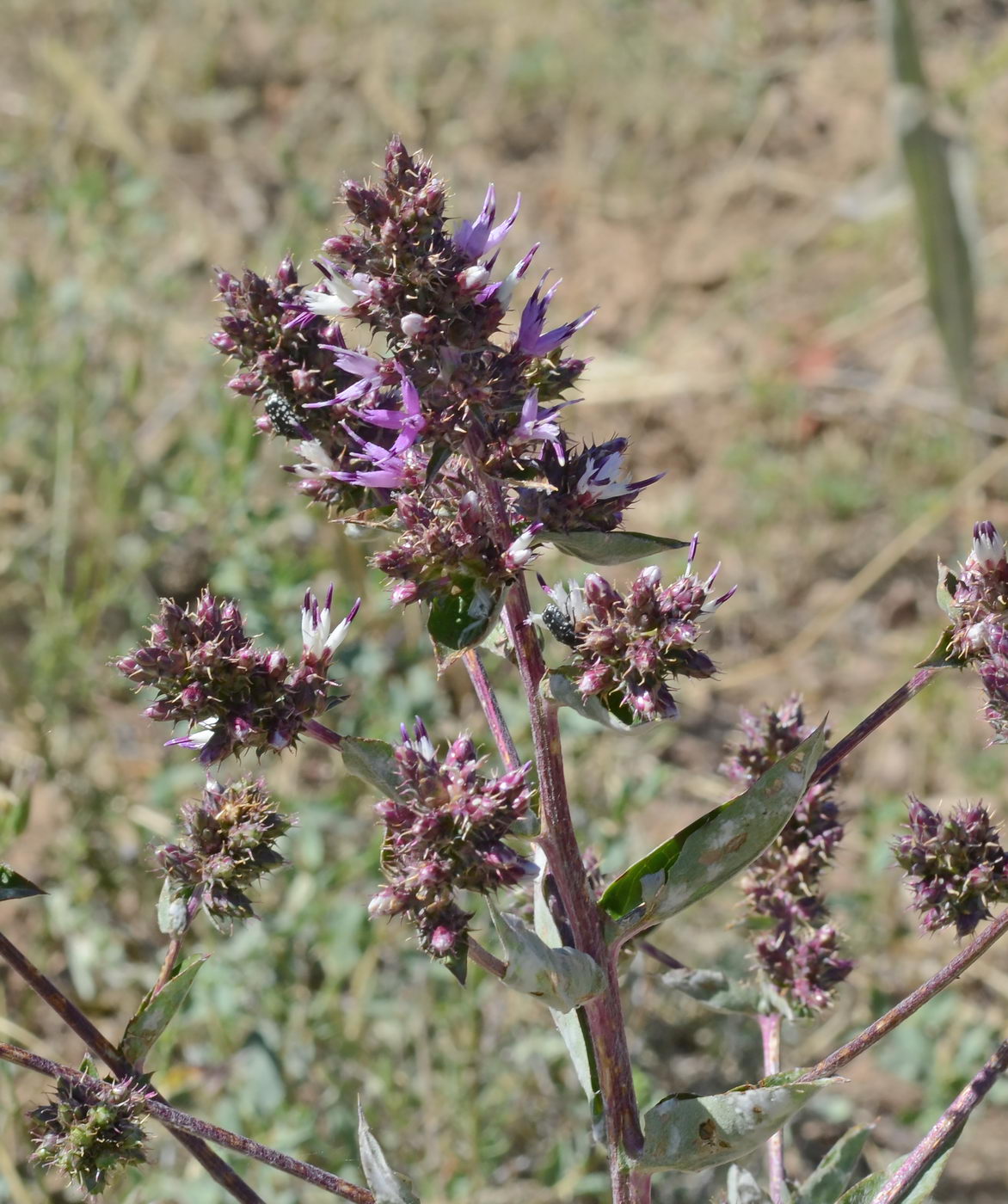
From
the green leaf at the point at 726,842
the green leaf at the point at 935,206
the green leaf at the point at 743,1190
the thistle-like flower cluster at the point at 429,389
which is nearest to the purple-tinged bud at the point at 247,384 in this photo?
the thistle-like flower cluster at the point at 429,389

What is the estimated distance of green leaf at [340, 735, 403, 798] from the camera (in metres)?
1.61

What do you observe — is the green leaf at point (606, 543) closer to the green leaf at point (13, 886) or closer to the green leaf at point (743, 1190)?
the green leaf at point (13, 886)

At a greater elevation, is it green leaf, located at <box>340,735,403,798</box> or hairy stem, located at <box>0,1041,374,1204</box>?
green leaf, located at <box>340,735,403,798</box>

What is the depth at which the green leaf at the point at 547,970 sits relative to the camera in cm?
151

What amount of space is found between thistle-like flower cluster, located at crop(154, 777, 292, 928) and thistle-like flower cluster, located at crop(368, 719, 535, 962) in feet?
0.67

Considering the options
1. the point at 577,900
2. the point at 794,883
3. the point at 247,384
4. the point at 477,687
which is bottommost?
the point at 577,900

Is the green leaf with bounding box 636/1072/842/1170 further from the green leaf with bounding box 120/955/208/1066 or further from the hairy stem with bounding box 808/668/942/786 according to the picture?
the green leaf with bounding box 120/955/208/1066

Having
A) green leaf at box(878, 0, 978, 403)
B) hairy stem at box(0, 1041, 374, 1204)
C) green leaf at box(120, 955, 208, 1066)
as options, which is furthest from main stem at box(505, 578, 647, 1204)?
green leaf at box(878, 0, 978, 403)

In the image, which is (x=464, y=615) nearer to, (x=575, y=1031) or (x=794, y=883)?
(x=575, y=1031)

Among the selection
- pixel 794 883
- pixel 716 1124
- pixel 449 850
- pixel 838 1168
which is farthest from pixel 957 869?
pixel 449 850

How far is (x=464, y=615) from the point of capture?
153cm

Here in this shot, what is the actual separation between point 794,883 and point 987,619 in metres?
0.57

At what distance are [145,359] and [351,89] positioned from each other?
8.47 ft

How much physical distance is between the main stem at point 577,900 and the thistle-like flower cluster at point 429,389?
0.35 ft
